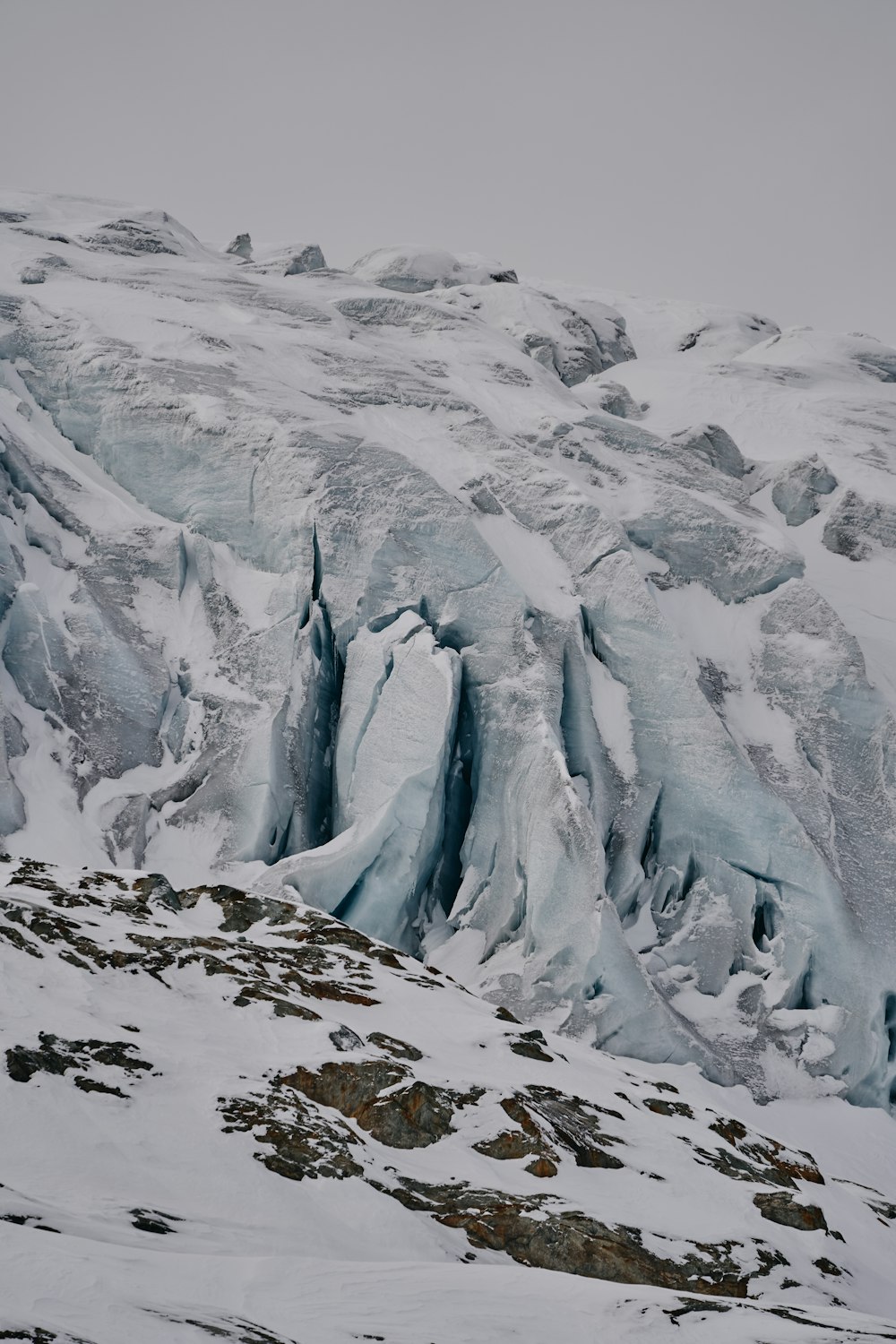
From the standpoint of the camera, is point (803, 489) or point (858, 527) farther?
point (803, 489)

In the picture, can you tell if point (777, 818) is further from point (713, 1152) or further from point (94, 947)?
point (94, 947)

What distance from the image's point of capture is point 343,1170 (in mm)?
21547

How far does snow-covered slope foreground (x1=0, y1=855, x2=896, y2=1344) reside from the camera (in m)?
→ 15.6

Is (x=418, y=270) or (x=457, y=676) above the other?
(x=418, y=270)

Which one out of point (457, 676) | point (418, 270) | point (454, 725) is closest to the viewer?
point (454, 725)

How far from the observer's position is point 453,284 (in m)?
98.1

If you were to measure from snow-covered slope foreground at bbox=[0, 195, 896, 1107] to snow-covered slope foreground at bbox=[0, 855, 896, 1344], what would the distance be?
291 inches

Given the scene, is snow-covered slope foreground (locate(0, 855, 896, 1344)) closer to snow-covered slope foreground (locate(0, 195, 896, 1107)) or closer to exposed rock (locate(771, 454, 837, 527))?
snow-covered slope foreground (locate(0, 195, 896, 1107))

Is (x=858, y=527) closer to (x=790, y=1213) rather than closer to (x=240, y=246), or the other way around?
(x=790, y=1213)

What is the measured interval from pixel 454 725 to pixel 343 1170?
25.8 metres

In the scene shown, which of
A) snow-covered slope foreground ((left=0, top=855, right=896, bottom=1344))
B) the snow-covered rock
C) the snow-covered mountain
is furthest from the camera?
the snow-covered rock

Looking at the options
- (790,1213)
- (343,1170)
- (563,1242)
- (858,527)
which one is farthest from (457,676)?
(858,527)

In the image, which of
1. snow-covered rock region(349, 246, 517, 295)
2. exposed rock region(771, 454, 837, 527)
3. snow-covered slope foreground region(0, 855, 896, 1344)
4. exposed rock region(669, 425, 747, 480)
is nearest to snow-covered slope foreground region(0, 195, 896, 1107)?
exposed rock region(771, 454, 837, 527)

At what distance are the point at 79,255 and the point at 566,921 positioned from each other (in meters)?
51.3
